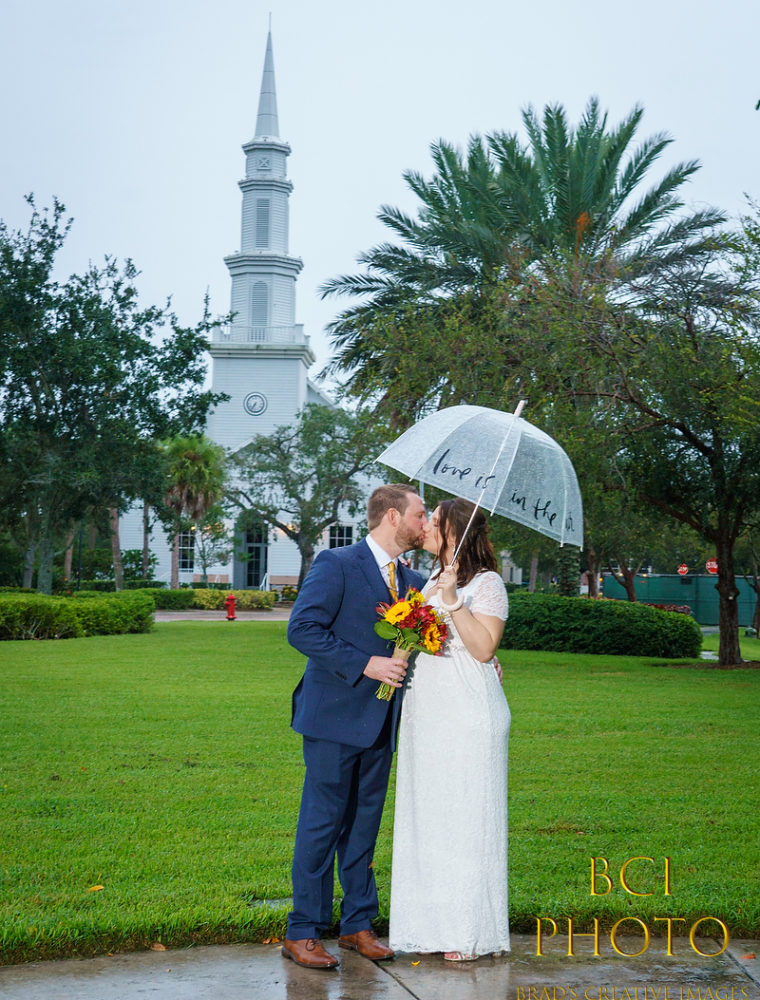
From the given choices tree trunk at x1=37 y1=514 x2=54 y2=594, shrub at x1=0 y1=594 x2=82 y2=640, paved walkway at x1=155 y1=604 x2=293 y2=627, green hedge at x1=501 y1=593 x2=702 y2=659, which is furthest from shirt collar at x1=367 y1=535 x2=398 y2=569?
paved walkway at x1=155 y1=604 x2=293 y2=627

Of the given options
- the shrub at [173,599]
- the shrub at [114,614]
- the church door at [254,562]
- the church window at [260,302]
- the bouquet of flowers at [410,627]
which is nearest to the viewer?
the bouquet of flowers at [410,627]

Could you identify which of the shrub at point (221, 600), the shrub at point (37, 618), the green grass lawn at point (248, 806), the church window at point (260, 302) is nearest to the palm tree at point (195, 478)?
the shrub at point (221, 600)

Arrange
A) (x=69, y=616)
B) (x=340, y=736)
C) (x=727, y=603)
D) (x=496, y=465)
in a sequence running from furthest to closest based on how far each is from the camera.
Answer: (x=69, y=616) → (x=727, y=603) → (x=496, y=465) → (x=340, y=736)

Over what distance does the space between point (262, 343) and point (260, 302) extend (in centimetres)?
211

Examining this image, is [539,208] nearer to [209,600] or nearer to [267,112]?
[209,600]

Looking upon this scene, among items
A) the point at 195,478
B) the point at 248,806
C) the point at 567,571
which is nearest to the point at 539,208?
the point at 567,571

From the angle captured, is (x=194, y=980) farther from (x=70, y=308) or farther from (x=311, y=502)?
(x=311, y=502)

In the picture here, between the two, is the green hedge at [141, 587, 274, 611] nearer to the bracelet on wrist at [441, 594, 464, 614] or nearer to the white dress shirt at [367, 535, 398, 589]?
the white dress shirt at [367, 535, 398, 589]

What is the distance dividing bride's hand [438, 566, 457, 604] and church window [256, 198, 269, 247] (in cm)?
4818

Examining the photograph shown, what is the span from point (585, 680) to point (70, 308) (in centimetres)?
1673

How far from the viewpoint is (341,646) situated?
4.51 m

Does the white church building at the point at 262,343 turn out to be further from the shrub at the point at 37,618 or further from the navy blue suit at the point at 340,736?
the navy blue suit at the point at 340,736

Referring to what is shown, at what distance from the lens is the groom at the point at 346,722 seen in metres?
4.50

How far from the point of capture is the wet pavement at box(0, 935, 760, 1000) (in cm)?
415
